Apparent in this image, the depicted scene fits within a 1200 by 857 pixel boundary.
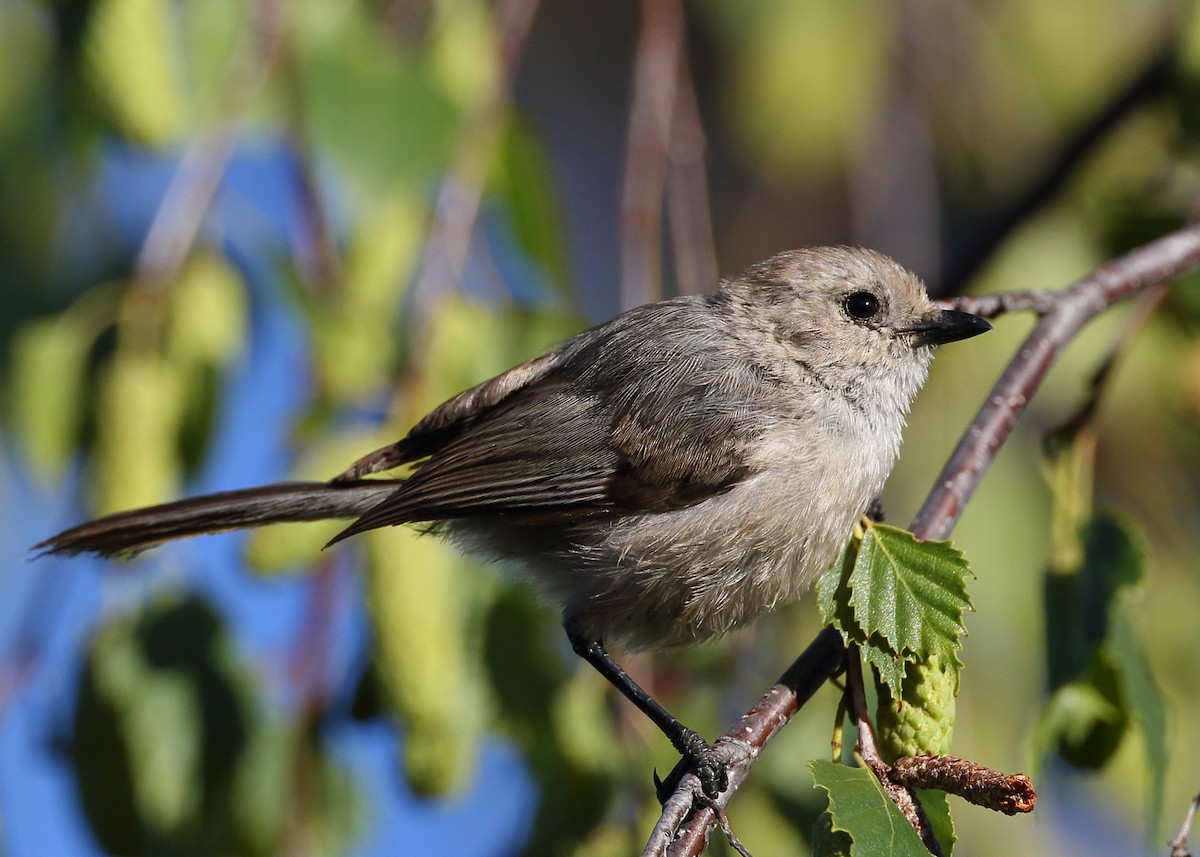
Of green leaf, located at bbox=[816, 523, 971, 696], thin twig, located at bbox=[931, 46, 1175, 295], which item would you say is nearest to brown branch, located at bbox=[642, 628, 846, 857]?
green leaf, located at bbox=[816, 523, 971, 696]

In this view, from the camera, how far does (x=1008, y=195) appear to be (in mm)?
4141

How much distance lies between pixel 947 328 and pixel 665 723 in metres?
0.90

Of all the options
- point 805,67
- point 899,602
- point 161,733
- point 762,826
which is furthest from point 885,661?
point 805,67

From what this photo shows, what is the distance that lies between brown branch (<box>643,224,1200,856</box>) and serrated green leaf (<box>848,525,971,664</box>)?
0.52 ft

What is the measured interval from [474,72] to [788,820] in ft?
5.72

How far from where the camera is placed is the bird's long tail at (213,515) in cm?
225

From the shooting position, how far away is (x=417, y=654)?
219 centimetres

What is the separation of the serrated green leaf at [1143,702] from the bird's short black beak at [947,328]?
0.55 metres

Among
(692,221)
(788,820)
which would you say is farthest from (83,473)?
(788,820)

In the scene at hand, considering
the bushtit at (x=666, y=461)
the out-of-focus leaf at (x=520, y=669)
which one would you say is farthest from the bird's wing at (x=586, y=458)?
the out-of-focus leaf at (x=520, y=669)

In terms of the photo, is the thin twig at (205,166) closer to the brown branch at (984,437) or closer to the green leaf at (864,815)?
the brown branch at (984,437)

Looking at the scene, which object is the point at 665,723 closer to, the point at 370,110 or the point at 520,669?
the point at 520,669

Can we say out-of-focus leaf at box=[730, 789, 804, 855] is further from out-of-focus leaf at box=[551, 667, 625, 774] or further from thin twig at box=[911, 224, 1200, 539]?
thin twig at box=[911, 224, 1200, 539]

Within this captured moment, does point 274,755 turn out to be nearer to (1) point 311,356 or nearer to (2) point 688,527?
(1) point 311,356
